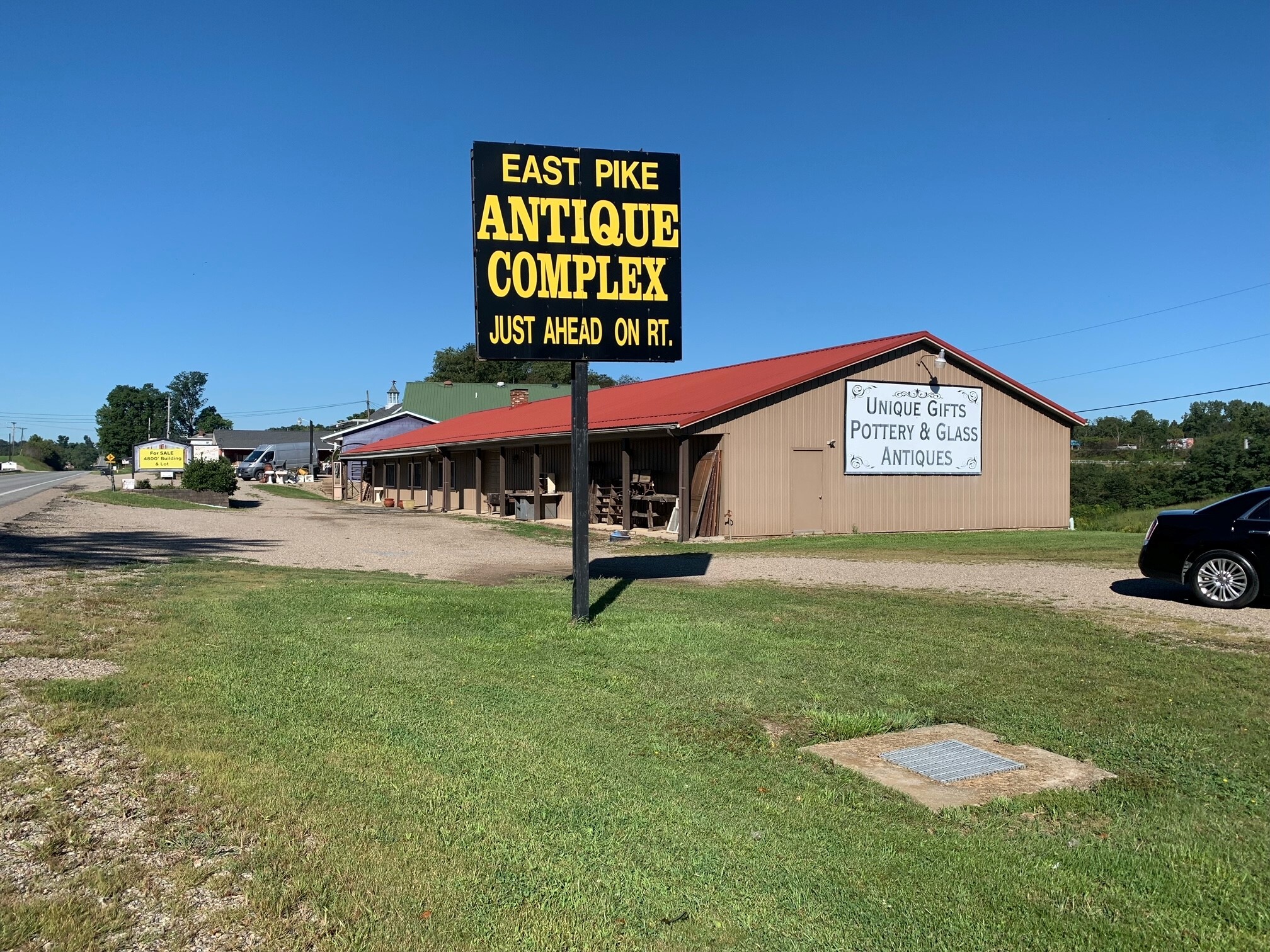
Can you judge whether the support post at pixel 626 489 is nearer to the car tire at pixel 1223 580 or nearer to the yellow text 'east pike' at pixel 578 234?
the yellow text 'east pike' at pixel 578 234

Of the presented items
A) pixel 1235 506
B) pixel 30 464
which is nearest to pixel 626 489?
pixel 1235 506

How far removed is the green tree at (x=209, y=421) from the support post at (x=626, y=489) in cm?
15664

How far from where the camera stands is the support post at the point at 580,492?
924 centimetres

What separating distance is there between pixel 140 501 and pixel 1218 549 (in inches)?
1321

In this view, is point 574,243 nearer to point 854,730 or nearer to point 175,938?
point 854,730

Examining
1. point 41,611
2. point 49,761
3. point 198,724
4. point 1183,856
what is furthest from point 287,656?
point 1183,856

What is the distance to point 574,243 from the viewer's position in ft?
31.9

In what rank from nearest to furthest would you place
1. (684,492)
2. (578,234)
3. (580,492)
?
(580,492), (578,234), (684,492)

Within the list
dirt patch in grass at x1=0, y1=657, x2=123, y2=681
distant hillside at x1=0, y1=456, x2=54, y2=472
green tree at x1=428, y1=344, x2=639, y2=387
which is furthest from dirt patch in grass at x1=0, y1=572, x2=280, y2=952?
distant hillside at x1=0, y1=456, x2=54, y2=472

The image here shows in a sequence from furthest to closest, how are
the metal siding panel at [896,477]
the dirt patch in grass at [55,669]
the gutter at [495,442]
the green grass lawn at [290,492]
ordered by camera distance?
the green grass lawn at [290,492]
the gutter at [495,442]
the metal siding panel at [896,477]
the dirt patch in grass at [55,669]

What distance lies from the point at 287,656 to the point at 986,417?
877 inches

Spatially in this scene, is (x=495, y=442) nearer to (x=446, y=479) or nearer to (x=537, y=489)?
(x=537, y=489)

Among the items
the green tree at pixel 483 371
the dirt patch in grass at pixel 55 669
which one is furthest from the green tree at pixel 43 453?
the dirt patch in grass at pixel 55 669

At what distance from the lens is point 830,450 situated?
923 inches
